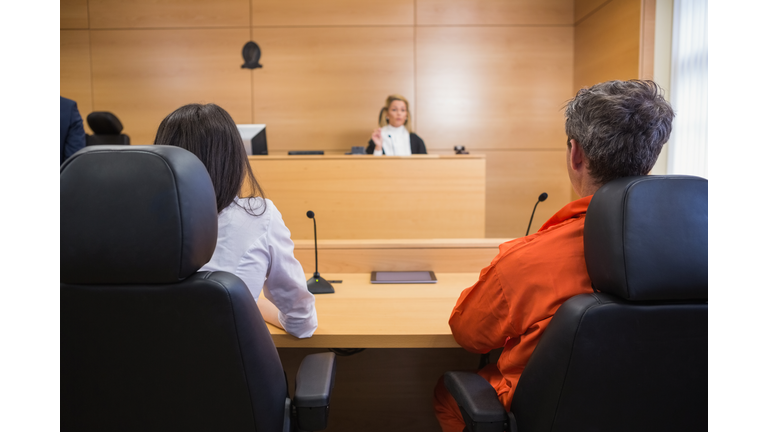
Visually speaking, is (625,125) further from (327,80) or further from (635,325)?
(327,80)

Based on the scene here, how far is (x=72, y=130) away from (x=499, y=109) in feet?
12.8

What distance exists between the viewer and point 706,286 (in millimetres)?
694

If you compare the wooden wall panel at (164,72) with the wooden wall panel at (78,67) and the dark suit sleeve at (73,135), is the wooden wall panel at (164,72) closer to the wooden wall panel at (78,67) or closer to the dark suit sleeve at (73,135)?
the wooden wall panel at (78,67)

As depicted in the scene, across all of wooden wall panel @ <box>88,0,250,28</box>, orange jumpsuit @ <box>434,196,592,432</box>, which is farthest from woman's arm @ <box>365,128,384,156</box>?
orange jumpsuit @ <box>434,196,592,432</box>

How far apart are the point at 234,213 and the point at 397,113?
3708mm

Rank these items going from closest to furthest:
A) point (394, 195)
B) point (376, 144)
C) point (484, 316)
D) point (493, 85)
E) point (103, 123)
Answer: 1. point (484, 316)
2. point (394, 195)
3. point (103, 123)
4. point (376, 144)
5. point (493, 85)

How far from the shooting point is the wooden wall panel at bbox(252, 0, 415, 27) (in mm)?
4953

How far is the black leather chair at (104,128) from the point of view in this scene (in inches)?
139

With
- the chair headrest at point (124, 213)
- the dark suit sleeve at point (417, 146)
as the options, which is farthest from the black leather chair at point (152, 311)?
the dark suit sleeve at point (417, 146)

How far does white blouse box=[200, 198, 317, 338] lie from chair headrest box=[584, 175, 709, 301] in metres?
0.67

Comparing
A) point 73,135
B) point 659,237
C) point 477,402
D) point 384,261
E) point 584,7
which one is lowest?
point 477,402

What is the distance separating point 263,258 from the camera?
105cm

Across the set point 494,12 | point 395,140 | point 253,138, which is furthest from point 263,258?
point 494,12

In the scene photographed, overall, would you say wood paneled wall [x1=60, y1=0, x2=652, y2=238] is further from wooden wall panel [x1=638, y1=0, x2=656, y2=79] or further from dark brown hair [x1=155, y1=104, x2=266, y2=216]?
dark brown hair [x1=155, y1=104, x2=266, y2=216]
